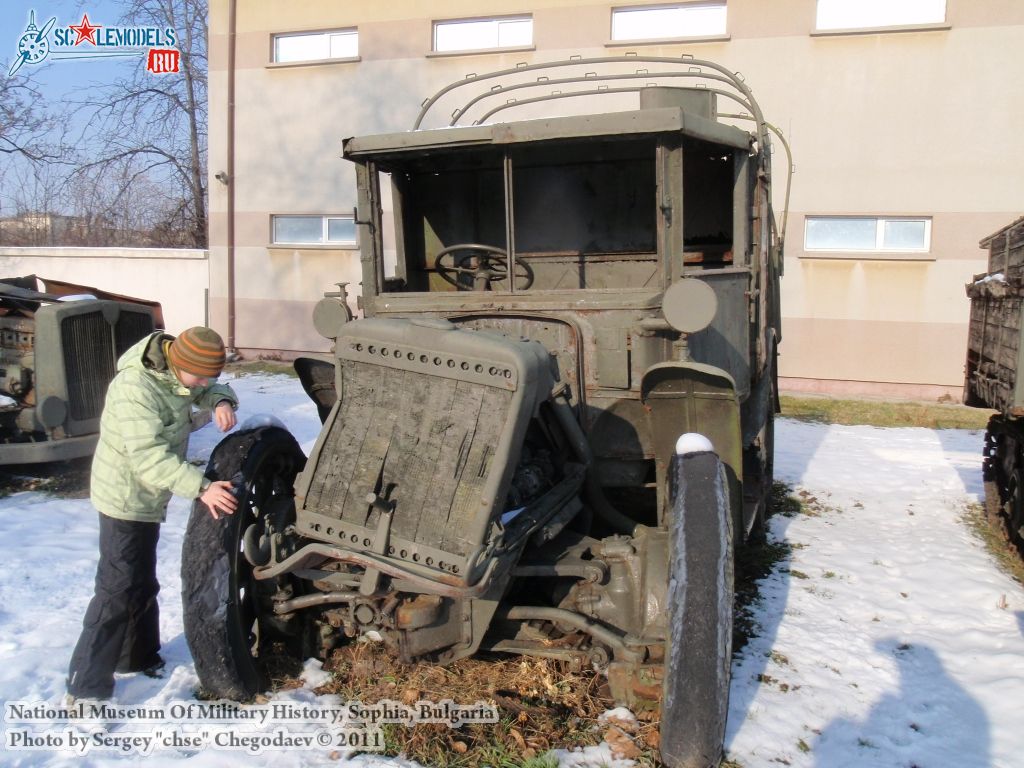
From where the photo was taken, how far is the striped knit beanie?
3318 mm

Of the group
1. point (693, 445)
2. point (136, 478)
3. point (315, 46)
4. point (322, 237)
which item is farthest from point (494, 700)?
point (315, 46)

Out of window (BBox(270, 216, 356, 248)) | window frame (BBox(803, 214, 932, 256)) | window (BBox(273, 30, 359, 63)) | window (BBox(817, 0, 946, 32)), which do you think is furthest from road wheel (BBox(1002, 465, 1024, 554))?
window (BBox(273, 30, 359, 63))

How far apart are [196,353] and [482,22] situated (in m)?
10.9

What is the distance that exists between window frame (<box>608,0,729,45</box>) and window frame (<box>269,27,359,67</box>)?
415cm

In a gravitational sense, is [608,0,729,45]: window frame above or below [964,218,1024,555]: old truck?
above

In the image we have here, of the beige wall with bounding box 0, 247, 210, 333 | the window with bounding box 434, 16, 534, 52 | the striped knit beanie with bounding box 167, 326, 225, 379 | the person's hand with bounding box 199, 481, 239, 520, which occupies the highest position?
the window with bounding box 434, 16, 534, 52

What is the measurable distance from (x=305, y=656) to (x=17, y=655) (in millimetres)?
1297

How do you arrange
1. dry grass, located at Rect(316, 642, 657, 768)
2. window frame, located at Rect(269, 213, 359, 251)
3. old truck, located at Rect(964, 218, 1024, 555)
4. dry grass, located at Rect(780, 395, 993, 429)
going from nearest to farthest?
1. dry grass, located at Rect(316, 642, 657, 768)
2. old truck, located at Rect(964, 218, 1024, 555)
3. dry grass, located at Rect(780, 395, 993, 429)
4. window frame, located at Rect(269, 213, 359, 251)

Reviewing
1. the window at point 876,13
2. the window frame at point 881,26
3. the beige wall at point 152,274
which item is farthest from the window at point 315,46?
the window at point 876,13

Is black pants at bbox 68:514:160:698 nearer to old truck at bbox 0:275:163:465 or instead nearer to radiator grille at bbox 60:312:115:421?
old truck at bbox 0:275:163:465

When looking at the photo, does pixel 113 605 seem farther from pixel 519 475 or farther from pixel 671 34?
pixel 671 34

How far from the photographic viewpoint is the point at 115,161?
2302 centimetres

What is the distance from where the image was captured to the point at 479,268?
4762mm

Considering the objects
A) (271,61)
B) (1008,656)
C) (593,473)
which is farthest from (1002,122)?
(271,61)
